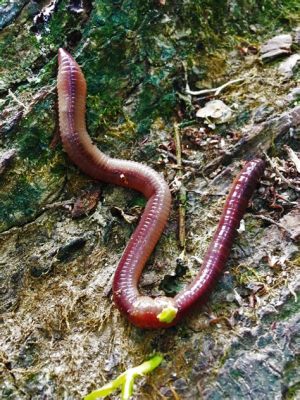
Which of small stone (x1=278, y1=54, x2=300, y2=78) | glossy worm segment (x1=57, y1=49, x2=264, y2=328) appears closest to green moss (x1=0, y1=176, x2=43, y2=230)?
glossy worm segment (x1=57, y1=49, x2=264, y2=328)

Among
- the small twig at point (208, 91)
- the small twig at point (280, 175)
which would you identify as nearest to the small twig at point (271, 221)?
the small twig at point (280, 175)

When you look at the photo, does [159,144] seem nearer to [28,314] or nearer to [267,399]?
[28,314]

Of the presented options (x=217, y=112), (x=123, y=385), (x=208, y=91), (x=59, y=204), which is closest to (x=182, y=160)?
(x=217, y=112)

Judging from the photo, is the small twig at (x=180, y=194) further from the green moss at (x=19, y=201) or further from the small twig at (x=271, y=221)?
the green moss at (x=19, y=201)

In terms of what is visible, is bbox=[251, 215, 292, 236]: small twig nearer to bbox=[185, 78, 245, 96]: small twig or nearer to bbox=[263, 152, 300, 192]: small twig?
bbox=[263, 152, 300, 192]: small twig

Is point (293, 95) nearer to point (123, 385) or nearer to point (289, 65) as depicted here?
point (289, 65)

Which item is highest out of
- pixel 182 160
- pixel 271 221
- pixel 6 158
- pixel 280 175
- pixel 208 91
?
pixel 6 158

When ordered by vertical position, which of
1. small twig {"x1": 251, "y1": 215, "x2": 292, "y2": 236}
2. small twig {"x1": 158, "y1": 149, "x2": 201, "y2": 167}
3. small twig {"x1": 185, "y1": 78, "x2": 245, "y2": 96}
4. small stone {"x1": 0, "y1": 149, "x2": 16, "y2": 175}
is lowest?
small twig {"x1": 251, "y1": 215, "x2": 292, "y2": 236}

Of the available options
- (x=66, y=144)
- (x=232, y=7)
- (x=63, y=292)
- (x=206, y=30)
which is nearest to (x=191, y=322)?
(x=63, y=292)
